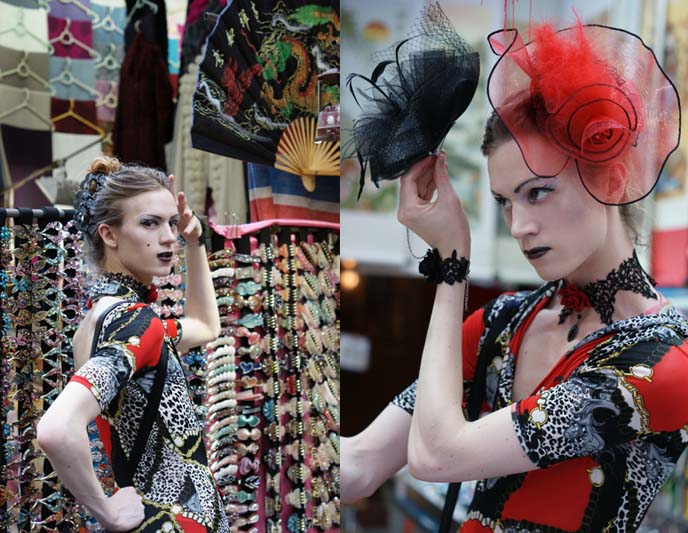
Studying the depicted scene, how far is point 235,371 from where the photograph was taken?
1357 mm

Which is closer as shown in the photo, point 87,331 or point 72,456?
point 72,456

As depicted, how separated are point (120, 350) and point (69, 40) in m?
0.72

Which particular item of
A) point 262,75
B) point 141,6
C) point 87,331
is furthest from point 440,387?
point 141,6

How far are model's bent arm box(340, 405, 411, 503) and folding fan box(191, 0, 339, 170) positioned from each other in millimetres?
468

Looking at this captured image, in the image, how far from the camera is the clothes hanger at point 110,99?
5.25 feet

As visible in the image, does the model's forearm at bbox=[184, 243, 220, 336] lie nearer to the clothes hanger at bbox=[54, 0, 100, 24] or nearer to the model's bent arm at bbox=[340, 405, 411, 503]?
the model's bent arm at bbox=[340, 405, 411, 503]

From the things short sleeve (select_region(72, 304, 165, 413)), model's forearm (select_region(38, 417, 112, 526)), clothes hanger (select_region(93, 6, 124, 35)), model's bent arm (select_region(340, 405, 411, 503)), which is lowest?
model's bent arm (select_region(340, 405, 411, 503))

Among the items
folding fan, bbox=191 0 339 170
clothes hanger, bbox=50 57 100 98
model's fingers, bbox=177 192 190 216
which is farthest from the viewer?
clothes hanger, bbox=50 57 100 98

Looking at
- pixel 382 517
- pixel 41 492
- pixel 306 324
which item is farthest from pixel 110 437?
pixel 382 517

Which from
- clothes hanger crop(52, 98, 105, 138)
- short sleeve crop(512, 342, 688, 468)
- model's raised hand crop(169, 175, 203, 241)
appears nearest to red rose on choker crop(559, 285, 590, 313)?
short sleeve crop(512, 342, 688, 468)

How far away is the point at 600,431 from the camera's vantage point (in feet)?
3.46

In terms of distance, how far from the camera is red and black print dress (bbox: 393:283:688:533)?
105 centimetres

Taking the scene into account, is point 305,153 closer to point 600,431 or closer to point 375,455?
point 375,455

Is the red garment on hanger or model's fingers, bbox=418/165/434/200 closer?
model's fingers, bbox=418/165/434/200
